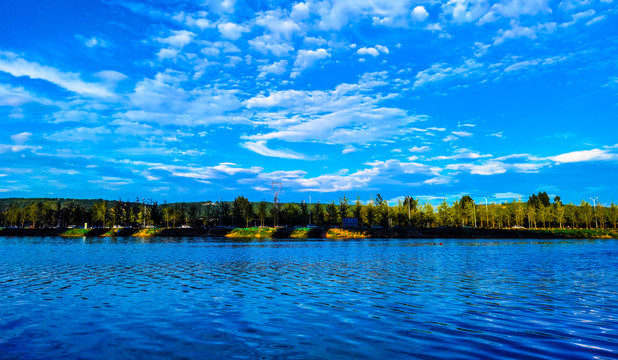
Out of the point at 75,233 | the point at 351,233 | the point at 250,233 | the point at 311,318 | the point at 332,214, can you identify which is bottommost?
the point at 75,233

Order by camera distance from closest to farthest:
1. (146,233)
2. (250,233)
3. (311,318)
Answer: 1. (311,318)
2. (250,233)
3. (146,233)

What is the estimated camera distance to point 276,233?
158375 millimetres

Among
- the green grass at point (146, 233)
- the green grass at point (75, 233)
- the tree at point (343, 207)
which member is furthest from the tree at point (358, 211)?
the green grass at point (75, 233)

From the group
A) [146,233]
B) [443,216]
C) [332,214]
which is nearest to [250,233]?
[146,233]

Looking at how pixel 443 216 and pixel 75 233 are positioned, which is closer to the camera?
pixel 75 233

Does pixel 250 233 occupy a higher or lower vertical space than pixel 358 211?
lower

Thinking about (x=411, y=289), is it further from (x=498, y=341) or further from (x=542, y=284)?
(x=498, y=341)

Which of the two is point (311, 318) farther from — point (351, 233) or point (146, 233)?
point (146, 233)

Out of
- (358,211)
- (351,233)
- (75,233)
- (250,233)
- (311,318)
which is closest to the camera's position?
(311,318)

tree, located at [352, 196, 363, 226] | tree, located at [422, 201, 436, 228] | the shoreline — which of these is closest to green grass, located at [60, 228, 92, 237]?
the shoreline

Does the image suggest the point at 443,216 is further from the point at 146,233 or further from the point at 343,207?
the point at 146,233

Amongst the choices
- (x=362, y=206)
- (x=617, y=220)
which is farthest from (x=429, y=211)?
(x=617, y=220)

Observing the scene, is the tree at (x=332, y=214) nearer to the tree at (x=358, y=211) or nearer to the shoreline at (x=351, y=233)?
the tree at (x=358, y=211)

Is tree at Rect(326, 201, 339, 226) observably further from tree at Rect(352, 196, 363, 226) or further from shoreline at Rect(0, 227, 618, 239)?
shoreline at Rect(0, 227, 618, 239)
